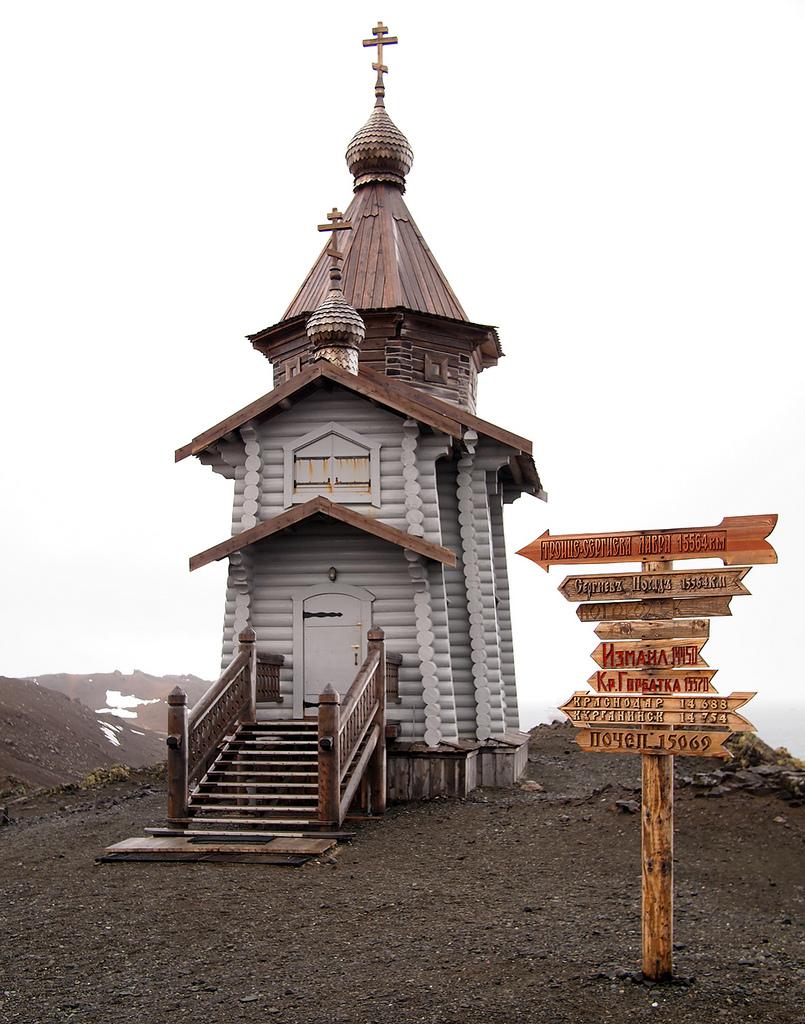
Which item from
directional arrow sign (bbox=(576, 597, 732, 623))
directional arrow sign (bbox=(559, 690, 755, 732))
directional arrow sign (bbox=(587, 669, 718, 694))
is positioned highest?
directional arrow sign (bbox=(576, 597, 732, 623))

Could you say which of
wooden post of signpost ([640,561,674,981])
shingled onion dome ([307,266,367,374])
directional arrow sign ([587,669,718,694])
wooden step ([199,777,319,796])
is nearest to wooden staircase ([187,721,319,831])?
wooden step ([199,777,319,796])

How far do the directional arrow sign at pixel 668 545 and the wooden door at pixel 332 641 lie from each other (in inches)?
382

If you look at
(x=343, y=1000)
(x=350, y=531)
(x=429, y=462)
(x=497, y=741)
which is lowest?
(x=343, y=1000)

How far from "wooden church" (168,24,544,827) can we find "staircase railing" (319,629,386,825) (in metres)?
0.04

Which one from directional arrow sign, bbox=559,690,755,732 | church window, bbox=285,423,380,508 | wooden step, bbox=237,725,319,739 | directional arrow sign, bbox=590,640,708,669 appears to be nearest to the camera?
directional arrow sign, bbox=559,690,755,732

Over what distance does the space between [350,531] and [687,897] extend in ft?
28.9

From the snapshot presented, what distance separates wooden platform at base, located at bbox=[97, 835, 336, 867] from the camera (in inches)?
507

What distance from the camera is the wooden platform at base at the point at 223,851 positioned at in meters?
12.9

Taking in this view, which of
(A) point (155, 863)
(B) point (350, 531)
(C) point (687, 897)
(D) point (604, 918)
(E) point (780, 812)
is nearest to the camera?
(D) point (604, 918)

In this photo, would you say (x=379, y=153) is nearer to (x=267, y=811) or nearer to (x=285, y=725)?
(x=285, y=725)

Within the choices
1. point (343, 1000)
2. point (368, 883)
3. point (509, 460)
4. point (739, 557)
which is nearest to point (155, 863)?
point (368, 883)

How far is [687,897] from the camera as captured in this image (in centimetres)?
1127

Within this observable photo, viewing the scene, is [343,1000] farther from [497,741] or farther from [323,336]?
[323,336]

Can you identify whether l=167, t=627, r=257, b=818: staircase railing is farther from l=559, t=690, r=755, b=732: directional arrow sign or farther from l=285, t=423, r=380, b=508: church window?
l=559, t=690, r=755, b=732: directional arrow sign
